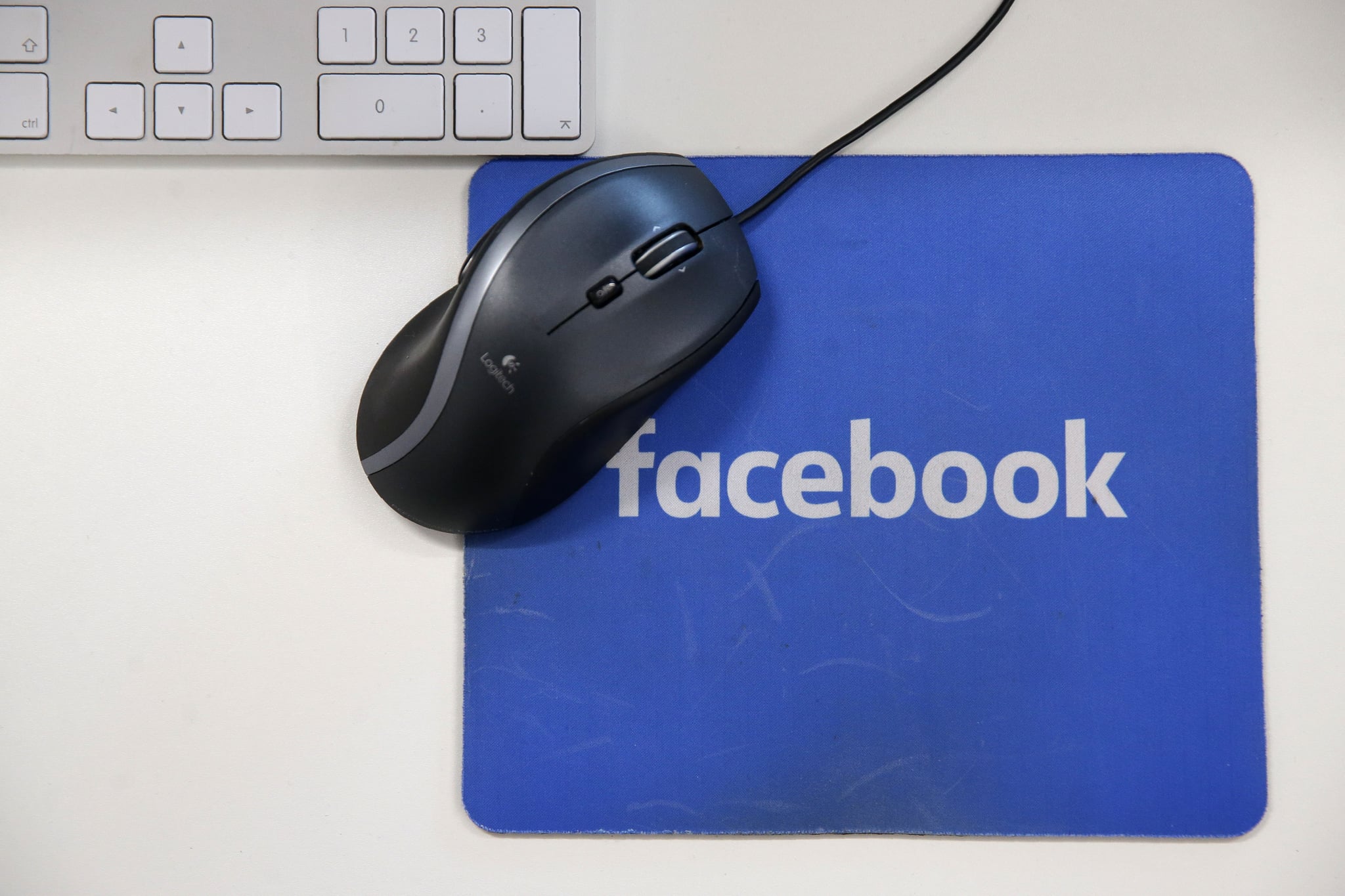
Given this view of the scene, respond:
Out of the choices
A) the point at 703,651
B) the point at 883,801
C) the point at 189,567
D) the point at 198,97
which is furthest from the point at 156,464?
the point at 883,801

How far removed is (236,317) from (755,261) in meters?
0.34

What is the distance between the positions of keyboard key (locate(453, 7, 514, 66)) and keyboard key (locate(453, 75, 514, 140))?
0.04 feet

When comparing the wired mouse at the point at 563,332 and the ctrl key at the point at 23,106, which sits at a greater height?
the ctrl key at the point at 23,106

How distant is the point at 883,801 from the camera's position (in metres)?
0.50

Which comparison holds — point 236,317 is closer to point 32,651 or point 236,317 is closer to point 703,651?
point 32,651

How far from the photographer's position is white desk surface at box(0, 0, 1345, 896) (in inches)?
20.0

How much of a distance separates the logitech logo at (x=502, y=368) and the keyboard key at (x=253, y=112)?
22 centimetres

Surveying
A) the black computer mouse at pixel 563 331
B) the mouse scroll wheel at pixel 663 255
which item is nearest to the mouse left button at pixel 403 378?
the black computer mouse at pixel 563 331

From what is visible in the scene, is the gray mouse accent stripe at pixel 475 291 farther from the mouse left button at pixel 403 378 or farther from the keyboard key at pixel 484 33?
the keyboard key at pixel 484 33

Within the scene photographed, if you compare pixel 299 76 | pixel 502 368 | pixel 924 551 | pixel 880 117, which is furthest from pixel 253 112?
pixel 924 551

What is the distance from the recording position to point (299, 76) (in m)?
0.50

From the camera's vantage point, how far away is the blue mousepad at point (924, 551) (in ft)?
1.65

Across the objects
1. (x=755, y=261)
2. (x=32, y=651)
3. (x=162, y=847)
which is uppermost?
(x=755, y=261)

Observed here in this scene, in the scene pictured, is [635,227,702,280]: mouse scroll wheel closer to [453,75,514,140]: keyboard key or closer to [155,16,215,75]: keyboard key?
[453,75,514,140]: keyboard key
